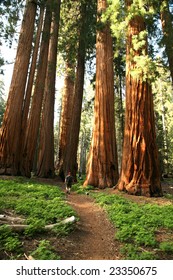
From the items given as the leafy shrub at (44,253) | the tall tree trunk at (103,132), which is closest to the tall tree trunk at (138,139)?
the tall tree trunk at (103,132)

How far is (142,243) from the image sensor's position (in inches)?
205

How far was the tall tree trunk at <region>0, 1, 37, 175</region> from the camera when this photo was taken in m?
12.3

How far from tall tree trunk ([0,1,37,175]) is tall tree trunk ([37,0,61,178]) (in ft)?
8.04

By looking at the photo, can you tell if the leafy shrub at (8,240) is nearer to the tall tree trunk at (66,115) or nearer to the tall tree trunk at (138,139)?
the tall tree trunk at (138,139)

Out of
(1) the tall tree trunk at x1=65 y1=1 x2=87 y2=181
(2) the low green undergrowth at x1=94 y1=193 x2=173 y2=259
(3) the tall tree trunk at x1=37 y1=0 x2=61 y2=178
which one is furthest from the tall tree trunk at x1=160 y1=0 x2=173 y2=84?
(3) the tall tree trunk at x1=37 y1=0 x2=61 y2=178

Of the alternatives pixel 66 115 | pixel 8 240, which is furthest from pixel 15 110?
pixel 8 240

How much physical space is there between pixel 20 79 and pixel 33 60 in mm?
2741

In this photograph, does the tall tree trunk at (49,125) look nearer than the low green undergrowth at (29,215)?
No

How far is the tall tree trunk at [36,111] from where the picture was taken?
1396cm

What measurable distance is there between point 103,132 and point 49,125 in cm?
501

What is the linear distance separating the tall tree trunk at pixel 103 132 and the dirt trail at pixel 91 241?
12.4 feet

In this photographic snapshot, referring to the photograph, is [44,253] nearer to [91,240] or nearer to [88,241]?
[88,241]

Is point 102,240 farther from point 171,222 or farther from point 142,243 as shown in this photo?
point 171,222
